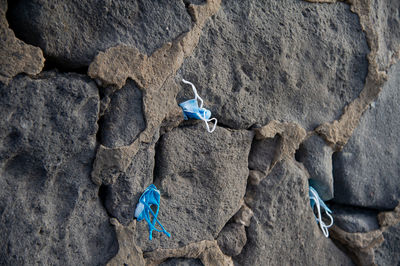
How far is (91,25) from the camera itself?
97 centimetres

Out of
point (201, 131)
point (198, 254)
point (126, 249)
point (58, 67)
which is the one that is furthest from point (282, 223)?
point (58, 67)

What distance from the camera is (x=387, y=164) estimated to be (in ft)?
5.28

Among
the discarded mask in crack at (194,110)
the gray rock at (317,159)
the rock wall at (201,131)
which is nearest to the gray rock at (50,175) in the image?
the rock wall at (201,131)

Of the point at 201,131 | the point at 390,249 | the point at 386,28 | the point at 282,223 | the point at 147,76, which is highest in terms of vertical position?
the point at 386,28

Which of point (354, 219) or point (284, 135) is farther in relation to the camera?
point (354, 219)

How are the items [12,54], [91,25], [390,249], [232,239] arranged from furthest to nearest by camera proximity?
1. [390,249]
2. [232,239]
3. [91,25]
4. [12,54]

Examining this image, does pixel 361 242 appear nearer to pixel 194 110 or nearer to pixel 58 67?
pixel 194 110

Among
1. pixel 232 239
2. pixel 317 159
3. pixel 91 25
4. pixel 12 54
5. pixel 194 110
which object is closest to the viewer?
pixel 12 54

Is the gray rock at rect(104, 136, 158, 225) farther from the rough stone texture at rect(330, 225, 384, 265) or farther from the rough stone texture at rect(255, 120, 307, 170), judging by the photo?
the rough stone texture at rect(330, 225, 384, 265)

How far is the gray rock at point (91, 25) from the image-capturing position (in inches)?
35.6

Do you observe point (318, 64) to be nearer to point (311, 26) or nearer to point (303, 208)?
point (311, 26)

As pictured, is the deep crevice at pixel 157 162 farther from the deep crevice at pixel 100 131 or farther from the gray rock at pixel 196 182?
the deep crevice at pixel 100 131

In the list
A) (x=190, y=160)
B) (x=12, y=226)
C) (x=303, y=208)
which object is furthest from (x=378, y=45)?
(x=12, y=226)

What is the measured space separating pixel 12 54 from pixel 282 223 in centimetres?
94
